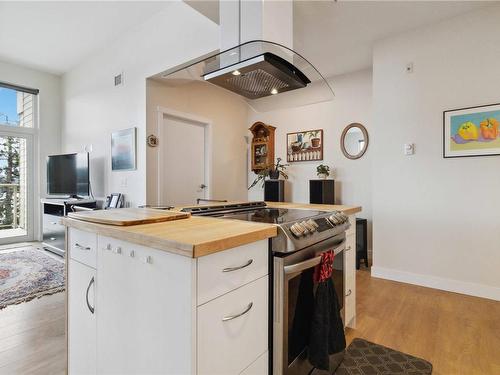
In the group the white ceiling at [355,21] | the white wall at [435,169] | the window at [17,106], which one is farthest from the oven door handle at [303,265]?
the window at [17,106]

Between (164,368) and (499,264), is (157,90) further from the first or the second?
(499,264)

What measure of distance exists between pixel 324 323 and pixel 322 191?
279cm

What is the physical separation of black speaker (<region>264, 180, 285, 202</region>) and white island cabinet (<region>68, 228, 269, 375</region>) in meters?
3.33

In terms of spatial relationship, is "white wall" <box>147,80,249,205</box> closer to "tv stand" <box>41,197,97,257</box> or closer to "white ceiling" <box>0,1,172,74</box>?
"white ceiling" <box>0,1,172,74</box>

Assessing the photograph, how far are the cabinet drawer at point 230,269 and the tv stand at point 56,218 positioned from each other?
12.3 ft

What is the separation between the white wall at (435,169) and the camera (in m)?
2.63

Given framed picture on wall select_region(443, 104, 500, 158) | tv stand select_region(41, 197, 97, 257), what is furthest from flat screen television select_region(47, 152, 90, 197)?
framed picture on wall select_region(443, 104, 500, 158)

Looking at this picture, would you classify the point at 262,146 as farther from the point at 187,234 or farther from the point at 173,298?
the point at 173,298

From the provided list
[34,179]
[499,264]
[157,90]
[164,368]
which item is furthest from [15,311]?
[499,264]

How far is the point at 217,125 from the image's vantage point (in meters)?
4.62

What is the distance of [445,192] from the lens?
284 cm

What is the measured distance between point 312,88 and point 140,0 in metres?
2.37

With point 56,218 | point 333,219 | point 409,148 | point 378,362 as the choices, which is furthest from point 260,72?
point 56,218

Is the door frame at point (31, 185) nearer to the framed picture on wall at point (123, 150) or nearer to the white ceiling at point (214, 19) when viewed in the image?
the white ceiling at point (214, 19)
